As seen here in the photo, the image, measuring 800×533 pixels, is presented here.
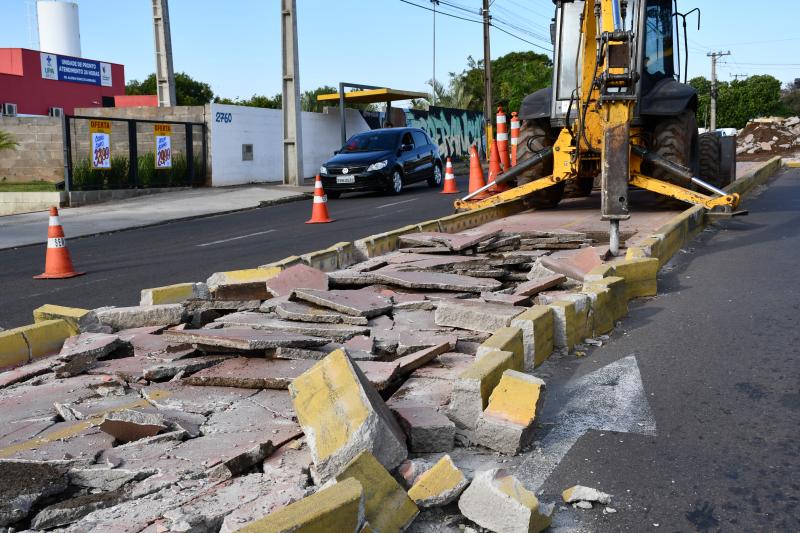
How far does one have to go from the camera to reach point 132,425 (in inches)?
142

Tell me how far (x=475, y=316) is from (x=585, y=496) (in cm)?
230

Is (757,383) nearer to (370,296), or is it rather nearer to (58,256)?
(370,296)

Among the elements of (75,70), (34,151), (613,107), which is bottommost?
(613,107)

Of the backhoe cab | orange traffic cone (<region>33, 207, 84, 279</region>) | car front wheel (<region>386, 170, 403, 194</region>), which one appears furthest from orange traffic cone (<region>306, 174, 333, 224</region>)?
orange traffic cone (<region>33, 207, 84, 279</region>)

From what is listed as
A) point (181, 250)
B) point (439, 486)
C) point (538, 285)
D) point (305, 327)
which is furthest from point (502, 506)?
point (181, 250)

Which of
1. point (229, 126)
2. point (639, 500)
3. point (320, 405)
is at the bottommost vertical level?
point (639, 500)

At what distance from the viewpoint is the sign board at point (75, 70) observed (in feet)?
145

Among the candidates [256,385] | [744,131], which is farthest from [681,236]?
[744,131]

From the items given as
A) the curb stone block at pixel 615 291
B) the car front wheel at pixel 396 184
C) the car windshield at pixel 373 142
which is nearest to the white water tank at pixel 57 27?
the car windshield at pixel 373 142

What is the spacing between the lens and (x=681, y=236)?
9.64 m

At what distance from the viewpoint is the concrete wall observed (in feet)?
80.2

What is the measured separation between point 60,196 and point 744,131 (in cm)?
3767

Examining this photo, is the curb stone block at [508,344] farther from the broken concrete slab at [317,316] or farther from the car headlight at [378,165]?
the car headlight at [378,165]

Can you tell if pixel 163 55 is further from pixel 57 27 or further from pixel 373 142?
pixel 57 27
